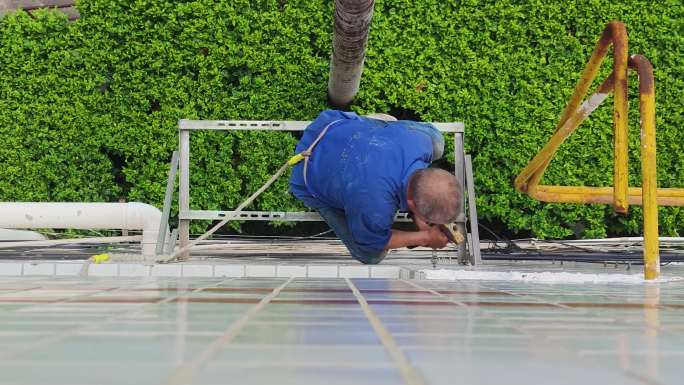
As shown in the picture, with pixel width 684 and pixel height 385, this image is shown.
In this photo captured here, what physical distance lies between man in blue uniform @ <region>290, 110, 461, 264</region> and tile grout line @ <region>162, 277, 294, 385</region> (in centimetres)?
186

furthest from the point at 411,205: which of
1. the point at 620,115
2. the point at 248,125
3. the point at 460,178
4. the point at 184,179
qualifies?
the point at 184,179

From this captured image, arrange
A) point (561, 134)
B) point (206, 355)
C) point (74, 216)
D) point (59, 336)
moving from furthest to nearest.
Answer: point (74, 216), point (561, 134), point (59, 336), point (206, 355)

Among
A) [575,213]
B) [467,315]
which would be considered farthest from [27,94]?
[467,315]

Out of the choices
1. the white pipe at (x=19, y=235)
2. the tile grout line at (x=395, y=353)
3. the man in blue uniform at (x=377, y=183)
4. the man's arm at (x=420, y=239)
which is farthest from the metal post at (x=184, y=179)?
the tile grout line at (x=395, y=353)

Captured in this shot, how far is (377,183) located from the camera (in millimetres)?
3354

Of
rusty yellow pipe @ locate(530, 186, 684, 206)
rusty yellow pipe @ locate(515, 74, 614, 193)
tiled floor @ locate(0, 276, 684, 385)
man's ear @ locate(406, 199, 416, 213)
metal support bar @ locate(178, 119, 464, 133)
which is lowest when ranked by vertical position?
tiled floor @ locate(0, 276, 684, 385)

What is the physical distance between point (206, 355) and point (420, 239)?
259cm

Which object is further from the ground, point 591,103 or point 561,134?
point 591,103

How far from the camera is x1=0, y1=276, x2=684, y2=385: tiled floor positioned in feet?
2.53

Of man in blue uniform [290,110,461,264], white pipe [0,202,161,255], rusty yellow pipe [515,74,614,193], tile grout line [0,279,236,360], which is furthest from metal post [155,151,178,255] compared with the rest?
tile grout line [0,279,236,360]

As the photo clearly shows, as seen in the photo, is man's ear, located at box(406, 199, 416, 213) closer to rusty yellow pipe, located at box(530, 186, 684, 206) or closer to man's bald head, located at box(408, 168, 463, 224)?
man's bald head, located at box(408, 168, 463, 224)

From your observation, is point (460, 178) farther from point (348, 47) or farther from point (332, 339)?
point (332, 339)

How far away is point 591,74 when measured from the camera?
3.07 meters

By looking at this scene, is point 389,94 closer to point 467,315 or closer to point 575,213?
point 575,213
